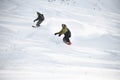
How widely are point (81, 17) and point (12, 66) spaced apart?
12.0 m

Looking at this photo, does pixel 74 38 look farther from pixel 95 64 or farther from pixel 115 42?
pixel 95 64

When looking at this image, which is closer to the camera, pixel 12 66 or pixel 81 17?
pixel 12 66

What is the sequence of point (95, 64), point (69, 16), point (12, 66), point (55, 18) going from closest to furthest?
1. point (12, 66)
2. point (95, 64)
3. point (55, 18)
4. point (69, 16)

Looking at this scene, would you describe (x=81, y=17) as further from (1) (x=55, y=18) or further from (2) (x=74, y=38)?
(2) (x=74, y=38)

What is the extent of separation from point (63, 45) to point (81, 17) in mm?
7465

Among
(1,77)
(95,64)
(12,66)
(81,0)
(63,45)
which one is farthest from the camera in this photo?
(81,0)

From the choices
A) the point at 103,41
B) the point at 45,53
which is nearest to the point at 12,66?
the point at 45,53

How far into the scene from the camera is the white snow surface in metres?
9.20

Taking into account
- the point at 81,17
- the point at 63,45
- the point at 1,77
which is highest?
the point at 81,17

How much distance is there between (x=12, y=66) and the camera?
9.04 meters

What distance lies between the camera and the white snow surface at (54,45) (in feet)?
30.2

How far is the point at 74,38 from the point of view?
15172 millimetres

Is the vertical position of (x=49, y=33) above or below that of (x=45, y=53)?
above

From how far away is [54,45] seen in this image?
12.8 m
